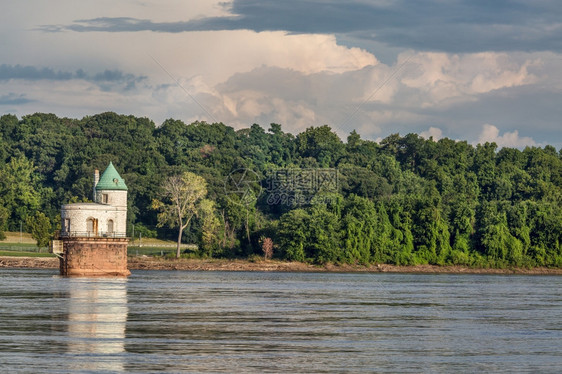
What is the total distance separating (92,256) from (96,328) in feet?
155

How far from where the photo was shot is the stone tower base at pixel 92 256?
87.9m

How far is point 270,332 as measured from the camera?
41375 millimetres

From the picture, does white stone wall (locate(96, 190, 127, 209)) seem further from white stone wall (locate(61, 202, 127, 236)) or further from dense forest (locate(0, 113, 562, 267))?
dense forest (locate(0, 113, 562, 267))

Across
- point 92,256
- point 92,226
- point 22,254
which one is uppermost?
point 92,226

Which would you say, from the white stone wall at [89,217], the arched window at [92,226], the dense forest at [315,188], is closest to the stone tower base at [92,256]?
the white stone wall at [89,217]

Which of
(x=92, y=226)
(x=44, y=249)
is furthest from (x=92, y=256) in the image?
(x=44, y=249)

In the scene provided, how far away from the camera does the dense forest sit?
129750mm

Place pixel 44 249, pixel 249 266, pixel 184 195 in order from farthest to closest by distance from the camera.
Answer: pixel 44 249, pixel 184 195, pixel 249 266

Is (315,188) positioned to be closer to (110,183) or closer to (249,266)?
(249,266)

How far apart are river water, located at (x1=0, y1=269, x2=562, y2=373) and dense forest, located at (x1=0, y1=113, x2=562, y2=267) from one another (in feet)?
196

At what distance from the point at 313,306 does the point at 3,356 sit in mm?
26684

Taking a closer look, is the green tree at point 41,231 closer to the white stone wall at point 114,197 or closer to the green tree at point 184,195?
the green tree at point 184,195

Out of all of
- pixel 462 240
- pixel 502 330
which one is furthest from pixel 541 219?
pixel 502 330

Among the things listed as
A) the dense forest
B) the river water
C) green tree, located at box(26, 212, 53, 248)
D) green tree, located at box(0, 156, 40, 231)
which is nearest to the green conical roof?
the river water
